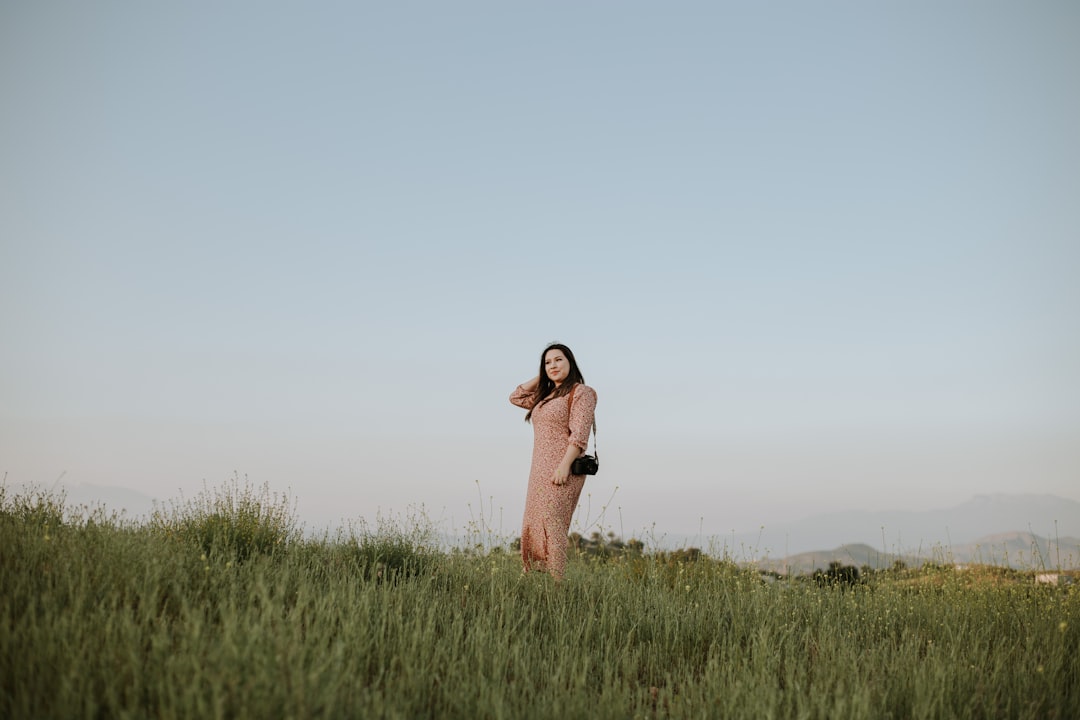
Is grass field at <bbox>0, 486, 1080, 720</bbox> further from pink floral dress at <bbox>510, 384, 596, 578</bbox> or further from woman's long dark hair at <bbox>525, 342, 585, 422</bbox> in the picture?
woman's long dark hair at <bbox>525, 342, 585, 422</bbox>

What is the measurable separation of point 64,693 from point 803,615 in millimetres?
5194

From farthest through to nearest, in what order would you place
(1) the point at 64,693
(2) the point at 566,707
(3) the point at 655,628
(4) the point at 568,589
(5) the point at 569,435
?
1. (5) the point at 569,435
2. (4) the point at 568,589
3. (3) the point at 655,628
4. (2) the point at 566,707
5. (1) the point at 64,693

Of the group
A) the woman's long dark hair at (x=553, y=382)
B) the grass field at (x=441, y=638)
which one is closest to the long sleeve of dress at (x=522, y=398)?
the woman's long dark hair at (x=553, y=382)

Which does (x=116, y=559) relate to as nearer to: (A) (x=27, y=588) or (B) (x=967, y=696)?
(A) (x=27, y=588)

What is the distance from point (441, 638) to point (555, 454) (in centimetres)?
233

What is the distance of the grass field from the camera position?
309 cm

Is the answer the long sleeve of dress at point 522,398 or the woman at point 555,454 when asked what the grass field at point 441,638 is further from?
the long sleeve of dress at point 522,398

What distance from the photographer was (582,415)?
6.22 m

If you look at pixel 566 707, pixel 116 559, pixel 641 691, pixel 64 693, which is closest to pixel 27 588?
pixel 116 559

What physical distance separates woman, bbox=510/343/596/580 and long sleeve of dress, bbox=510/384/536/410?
0.40 ft

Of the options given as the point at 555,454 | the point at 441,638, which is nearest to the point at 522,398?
the point at 555,454

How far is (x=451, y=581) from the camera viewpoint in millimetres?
6074

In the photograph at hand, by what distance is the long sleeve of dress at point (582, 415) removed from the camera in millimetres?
6195

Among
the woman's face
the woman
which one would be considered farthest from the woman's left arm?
the woman's face
